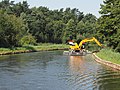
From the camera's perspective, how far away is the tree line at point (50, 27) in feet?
180

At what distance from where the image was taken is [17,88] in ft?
81.0

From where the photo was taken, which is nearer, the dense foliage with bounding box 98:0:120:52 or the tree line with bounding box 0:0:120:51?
the dense foliage with bounding box 98:0:120:52

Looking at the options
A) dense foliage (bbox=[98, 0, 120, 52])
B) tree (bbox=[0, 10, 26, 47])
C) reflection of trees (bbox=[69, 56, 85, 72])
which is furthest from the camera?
tree (bbox=[0, 10, 26, 47])

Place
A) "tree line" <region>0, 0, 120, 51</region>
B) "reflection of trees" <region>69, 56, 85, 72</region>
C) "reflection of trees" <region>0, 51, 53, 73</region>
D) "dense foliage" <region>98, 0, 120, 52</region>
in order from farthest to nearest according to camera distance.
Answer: "tree line" <region>0, 0, 120, 51</region> < "dense foliage" <region>98, 0, 120, 52</region> < "reflection of trees" <region>0, 51, 53, 73</region> < "reflection of trees" <region>69, 56, 85, 72</region>

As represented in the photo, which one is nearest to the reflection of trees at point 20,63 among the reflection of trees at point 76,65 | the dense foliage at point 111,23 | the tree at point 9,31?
the reflection of trees at point 76,65

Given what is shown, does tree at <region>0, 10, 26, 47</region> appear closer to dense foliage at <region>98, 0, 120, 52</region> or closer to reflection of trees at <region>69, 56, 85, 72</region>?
dense foliage at <region>98, 0, 120, 52</region>

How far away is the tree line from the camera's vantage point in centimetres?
5478

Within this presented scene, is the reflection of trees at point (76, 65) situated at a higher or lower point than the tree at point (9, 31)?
lower

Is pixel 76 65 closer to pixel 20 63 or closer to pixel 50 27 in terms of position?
pixel 20 63

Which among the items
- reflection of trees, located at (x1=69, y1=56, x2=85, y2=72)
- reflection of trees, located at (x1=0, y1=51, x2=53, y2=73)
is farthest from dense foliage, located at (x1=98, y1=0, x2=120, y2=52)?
reflection of trees, located at (x1=0, y1=51, x2=53, y2=73)

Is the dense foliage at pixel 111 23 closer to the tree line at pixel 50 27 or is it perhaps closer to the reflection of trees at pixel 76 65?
the tree line at pixel 50 27

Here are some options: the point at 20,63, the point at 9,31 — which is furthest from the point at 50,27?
the point at 20,63

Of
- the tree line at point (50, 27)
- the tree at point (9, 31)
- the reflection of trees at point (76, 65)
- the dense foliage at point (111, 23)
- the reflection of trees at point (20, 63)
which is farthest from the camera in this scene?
the tree at point (9, 31)

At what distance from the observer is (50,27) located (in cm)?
12638
